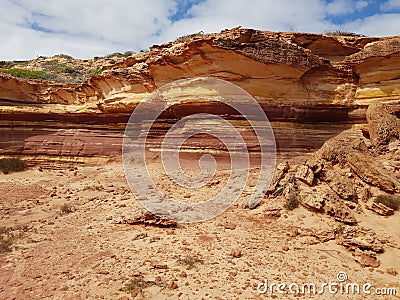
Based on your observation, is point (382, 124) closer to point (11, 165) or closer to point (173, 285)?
point (173, 285)

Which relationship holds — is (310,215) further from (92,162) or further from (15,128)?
(15,128)

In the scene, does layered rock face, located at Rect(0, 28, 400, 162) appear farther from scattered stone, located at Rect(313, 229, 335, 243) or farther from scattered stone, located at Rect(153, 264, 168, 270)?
scattered stone, located at Rect(153, 264, 168, 270)

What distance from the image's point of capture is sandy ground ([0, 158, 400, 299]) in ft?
14.6

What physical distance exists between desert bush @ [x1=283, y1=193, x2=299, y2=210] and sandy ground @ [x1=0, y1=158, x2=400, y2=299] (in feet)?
0.35

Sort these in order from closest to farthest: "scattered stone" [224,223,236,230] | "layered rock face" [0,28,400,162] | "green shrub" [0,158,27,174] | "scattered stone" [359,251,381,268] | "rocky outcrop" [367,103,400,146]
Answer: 1. "scattered stone" [359,251,381,268]
2. "scattered stone" [224,223,236,230]
3. "rocky outcrop" [367,103,400,146]
4. "layered rock face" [0,28,400,162]
5. "green shrub" [0,158,27,174]

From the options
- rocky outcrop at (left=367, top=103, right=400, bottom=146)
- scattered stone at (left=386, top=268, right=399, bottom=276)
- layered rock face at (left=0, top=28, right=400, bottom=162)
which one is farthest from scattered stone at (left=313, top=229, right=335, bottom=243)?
layered rock face at (left=0, top=28, right=400, bottom=162)

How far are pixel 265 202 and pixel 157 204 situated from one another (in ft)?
8.05

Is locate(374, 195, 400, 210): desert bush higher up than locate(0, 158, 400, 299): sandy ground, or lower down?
higher up

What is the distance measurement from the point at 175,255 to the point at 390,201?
462 cm

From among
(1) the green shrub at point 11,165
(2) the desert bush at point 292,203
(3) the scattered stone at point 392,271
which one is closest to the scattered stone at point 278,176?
(2) the desert bush at point 292,203

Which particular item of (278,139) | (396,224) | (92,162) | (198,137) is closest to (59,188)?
(92,162)

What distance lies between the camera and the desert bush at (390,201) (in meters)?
6.67

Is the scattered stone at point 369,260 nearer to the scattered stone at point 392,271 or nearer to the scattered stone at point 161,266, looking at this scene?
the scattered stone at point 392,271

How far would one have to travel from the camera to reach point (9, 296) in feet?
13.9
